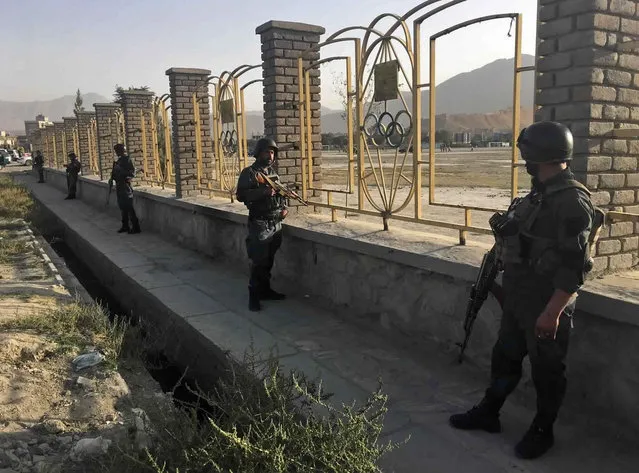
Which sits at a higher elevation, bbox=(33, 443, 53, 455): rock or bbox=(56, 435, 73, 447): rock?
bbox=(33, 443, 53, 455): rock

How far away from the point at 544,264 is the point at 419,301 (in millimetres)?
1554

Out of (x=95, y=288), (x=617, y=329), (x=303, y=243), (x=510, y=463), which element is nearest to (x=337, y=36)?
(x=303, y=243)

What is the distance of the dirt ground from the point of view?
2.77 m

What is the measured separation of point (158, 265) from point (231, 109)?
2279 mm

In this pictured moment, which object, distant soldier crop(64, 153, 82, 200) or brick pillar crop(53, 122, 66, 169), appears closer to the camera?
distant soldier crop(64, 153, 82, 200)

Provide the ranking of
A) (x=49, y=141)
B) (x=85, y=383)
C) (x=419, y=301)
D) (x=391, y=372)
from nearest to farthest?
(x=85, y=383)
(x=391, y=372)
(x=419, y=301)
(x=49, y=141)

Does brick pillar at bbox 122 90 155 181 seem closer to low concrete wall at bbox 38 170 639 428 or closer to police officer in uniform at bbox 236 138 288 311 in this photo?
low concrete wall at bbox 38 170 639 428

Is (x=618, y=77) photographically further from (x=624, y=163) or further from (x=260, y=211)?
(x=260, y=211)

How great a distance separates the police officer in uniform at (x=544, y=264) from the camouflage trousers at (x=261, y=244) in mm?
2723

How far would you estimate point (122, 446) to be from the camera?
2.54m

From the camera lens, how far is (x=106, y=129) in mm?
14547

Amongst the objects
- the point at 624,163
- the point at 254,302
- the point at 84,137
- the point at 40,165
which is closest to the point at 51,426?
the point at 254,302

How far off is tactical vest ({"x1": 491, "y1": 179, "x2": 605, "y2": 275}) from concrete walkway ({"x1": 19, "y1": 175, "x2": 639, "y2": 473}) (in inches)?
36.8

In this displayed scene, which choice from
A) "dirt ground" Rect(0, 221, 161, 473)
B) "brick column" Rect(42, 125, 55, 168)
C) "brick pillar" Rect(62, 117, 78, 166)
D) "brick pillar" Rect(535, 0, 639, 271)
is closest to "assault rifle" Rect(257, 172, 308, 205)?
"dirt ground" Rect(0, 221, 161, 473)
